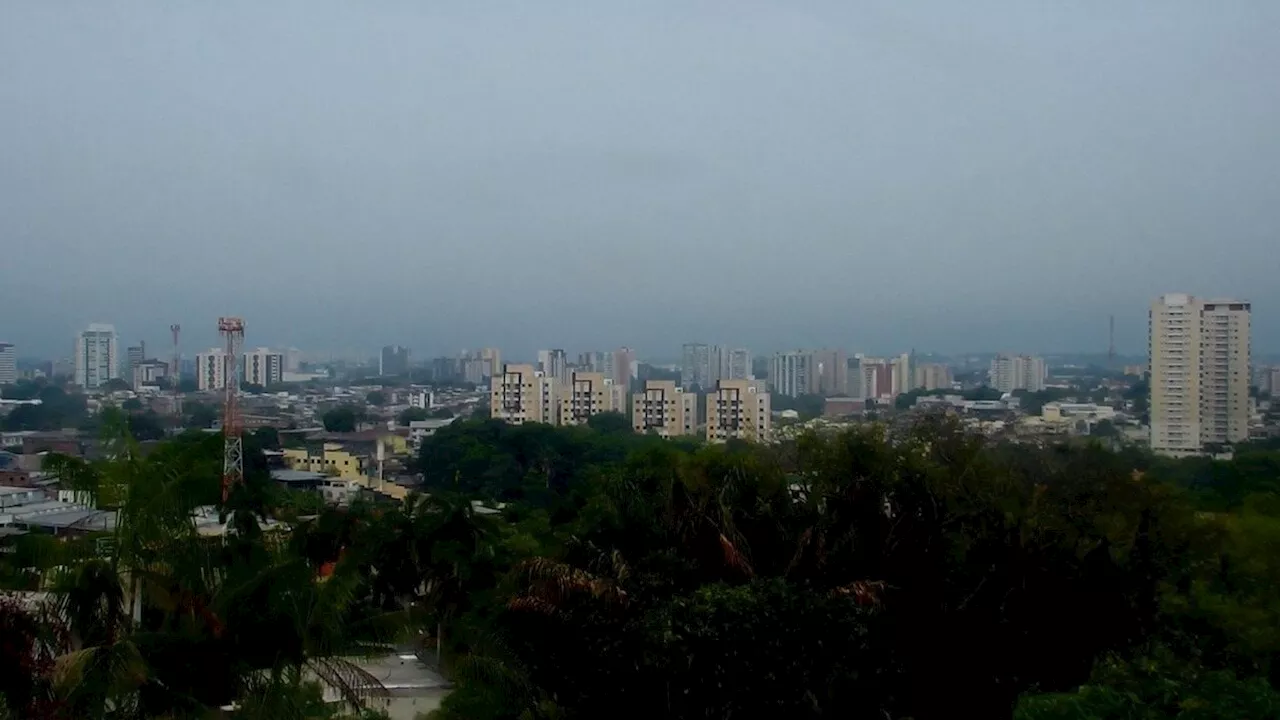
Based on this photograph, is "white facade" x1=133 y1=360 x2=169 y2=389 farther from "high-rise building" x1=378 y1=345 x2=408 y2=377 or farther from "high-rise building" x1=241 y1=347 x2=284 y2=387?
"high-rise building" x1=378 y1=345 x2=408 y2=377

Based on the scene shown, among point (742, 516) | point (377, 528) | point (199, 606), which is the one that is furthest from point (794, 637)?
point (377, 528)

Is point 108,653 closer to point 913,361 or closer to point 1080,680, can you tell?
point 1080,680

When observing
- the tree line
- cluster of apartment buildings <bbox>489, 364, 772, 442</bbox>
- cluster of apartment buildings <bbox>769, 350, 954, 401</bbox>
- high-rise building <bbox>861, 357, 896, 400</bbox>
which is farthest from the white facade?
the tree line

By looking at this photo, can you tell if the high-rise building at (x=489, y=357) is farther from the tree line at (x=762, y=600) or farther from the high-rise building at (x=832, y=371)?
the tree line at (x=762, y=600)

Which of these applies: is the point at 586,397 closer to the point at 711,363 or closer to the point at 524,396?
the point at 524,396

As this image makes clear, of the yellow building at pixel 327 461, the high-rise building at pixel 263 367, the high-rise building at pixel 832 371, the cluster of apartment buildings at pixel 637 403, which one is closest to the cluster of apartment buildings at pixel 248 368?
the high-rise building at pixel 263 367

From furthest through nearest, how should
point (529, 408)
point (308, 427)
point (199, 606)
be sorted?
point (529, 408) < point (308, 427) < point (199, 606)

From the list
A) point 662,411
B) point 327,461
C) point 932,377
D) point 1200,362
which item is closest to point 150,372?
point 327,461

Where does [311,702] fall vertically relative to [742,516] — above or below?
below
